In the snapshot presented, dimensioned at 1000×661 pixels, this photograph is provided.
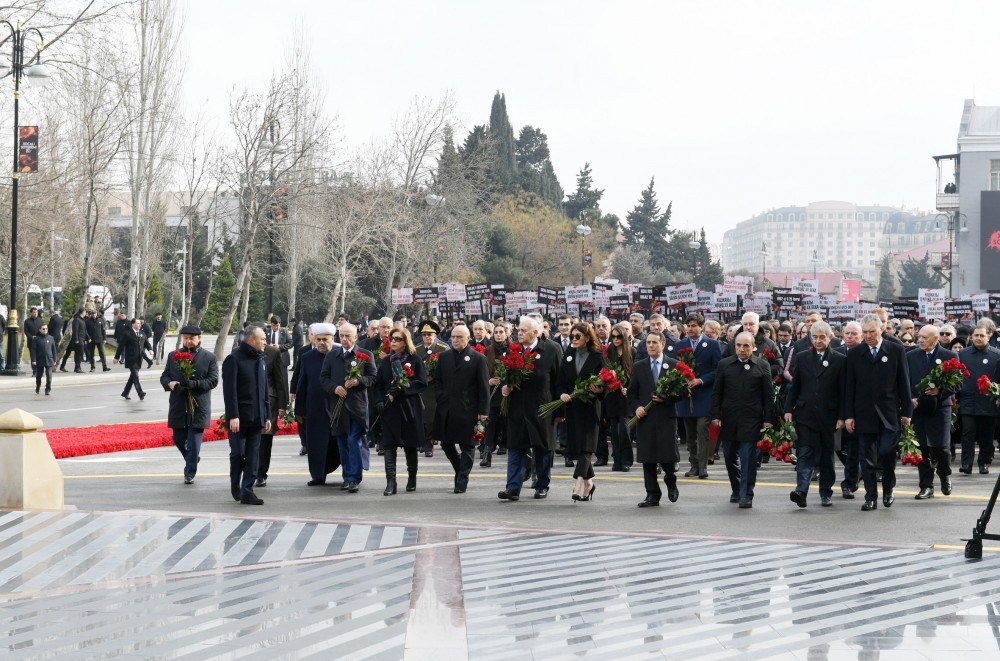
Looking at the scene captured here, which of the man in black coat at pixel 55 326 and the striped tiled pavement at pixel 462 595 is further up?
the man in black coat at pixel 55 326

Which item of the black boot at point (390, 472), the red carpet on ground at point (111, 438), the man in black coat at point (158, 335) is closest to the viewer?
the black boot at point (390, 472)

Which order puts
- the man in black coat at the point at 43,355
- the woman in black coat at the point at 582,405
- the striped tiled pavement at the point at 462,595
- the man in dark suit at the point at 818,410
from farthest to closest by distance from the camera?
the man in black coat at the point at 43,355 → the woman in black coat at the point at 582,405 → the man in dark suit at the point at 818,410 → the striped tiled pavement at the point at 462,595

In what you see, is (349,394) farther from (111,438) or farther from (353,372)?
(111,438)

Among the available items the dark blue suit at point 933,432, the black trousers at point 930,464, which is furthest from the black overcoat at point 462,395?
the black trousers at point 930,464

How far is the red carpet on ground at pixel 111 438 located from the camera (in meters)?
17.8

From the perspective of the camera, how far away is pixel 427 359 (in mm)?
16344

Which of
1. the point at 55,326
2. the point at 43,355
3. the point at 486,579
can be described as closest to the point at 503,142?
the point at 55,326

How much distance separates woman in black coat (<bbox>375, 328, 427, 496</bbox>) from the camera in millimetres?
13875

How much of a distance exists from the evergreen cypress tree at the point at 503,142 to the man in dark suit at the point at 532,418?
254 ft

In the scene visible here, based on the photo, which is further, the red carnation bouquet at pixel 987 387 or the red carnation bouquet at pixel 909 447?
the red carnation bouquet at pixel 987 387

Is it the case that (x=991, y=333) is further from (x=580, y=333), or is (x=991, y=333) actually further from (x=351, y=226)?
(x=351, y=226)

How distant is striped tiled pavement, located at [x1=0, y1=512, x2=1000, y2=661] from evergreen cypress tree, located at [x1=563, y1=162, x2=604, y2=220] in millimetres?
101477

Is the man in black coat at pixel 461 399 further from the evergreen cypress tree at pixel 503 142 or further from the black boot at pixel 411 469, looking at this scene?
the evergreen cypress tree at pixel 503 142

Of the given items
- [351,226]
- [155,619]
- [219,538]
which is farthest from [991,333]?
[351,226]
